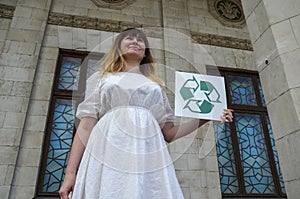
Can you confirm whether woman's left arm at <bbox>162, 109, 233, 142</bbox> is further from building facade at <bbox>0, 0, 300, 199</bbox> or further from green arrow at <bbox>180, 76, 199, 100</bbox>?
building facade at <bbox>0, 0, 300, 199</bbox>

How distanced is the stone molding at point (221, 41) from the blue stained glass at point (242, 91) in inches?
29.0

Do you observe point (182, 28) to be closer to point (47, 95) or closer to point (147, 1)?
point (147, 1)

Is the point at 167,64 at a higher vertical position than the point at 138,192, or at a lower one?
higher

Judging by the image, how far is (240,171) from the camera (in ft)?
14.1

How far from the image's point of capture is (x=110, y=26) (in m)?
5.01

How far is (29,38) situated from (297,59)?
4121 mm

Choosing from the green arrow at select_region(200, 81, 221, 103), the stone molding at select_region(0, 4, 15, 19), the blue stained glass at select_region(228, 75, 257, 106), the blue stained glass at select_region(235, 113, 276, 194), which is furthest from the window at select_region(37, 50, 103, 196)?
the blue stained glass at select_region(235, 113, 276, 194)

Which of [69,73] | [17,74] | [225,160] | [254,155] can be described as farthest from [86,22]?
[254,155]

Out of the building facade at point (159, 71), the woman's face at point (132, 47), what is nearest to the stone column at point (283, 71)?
the building facade at point (159, 71)

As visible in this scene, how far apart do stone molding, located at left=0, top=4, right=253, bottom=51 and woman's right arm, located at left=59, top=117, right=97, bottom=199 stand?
3.91m

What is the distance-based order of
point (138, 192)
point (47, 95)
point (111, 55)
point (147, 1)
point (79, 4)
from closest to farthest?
1. point (138, 192)
2. point (111, 55)
3. point (47, 95)
4. point (79, 4)
5. point (147, 1)

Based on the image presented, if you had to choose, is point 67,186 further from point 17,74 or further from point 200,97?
point 17,74

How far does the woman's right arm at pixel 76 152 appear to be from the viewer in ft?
3.96

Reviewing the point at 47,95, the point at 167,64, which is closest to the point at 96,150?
the point at 47,95
